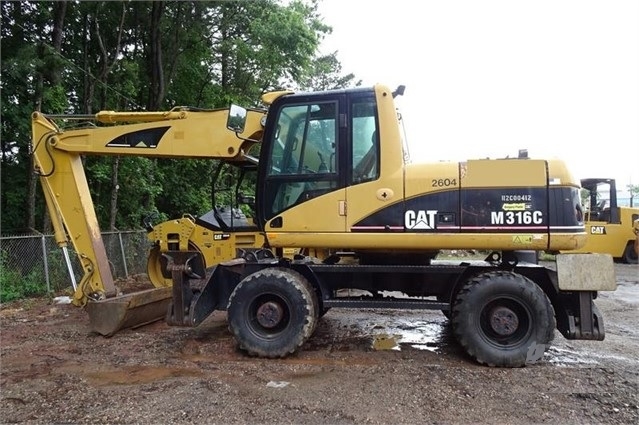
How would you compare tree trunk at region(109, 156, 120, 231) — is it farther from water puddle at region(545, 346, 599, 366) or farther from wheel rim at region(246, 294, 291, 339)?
water puddle at region(545, 346, 599, 366)

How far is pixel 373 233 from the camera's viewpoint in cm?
527

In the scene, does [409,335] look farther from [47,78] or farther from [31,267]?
[47,78]

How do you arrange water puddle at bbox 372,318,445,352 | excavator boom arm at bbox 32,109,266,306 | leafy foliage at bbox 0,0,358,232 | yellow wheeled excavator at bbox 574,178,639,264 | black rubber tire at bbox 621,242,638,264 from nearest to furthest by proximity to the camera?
water puddle at bbox 372,318,445,352 → excavator boom arm at bbox 32,109,266,306 → leafy foliage at bbox 0,0,358,232 → yellow wheeled excavator at bbox 574,178,639,264 → black rubber tire at bbox 621,242,638,264

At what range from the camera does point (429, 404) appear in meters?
4.02

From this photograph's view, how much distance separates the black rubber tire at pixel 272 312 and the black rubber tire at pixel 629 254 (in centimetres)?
1369

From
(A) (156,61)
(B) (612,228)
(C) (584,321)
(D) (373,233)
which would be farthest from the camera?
(B) (612,228)

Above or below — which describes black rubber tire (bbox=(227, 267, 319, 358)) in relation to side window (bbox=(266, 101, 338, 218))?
below

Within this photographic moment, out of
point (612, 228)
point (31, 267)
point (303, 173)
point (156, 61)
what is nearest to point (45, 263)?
point (31, 267)

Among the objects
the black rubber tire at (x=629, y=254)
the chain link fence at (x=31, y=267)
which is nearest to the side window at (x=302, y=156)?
the chain link fence at (x=31, y=267)

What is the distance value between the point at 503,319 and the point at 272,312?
250cm

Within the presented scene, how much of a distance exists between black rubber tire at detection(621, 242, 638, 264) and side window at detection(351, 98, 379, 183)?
44.0 ft

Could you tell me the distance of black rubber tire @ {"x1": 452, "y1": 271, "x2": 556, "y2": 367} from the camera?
4941 mm

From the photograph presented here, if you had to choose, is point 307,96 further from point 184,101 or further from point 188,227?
point 184,101

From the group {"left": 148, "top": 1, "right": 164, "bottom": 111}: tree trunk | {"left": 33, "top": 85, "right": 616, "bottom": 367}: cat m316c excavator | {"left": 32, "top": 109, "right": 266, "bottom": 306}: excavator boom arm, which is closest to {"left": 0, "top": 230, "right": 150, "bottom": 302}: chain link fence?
{"left": 32, "top": 109, "right": 266, "bottom": 306}: excavator boom arm
